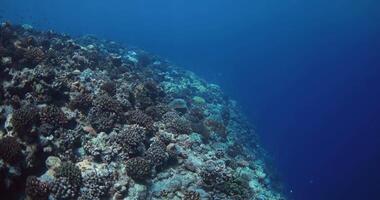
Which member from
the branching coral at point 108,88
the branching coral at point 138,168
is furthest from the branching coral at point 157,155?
the branching coral at point 108,88

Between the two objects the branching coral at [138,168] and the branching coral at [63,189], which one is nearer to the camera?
the branching coral at [63,189]

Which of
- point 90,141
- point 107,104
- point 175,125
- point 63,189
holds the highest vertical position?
point 175,125

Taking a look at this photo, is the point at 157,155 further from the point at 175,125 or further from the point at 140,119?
the point at 175,125

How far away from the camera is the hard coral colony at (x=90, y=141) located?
11734 millimetres

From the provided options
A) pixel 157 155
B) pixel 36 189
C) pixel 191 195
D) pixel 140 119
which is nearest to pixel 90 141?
pixel 157 155

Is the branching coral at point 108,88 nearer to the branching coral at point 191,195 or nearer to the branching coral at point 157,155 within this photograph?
the branching coral at point 157,155

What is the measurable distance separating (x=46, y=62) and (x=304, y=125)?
83.3 meters

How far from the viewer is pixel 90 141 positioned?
1413 centimetres

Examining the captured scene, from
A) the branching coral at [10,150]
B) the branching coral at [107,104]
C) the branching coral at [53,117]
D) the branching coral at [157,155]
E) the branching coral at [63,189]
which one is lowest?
the branching coral at [63,189]

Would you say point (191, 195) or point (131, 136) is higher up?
point (131, 136)

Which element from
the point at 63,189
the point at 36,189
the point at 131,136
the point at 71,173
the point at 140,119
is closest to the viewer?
the point at 36,189

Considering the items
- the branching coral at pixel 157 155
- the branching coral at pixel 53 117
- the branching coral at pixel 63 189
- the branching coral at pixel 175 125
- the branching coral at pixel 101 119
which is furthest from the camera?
the branching coral at pixel 175 125

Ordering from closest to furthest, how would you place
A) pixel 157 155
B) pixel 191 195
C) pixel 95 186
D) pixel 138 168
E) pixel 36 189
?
pixel 36 189 < pixel 95 186 < pixel 191 195 < pixel 138 168 < pixel 157 155

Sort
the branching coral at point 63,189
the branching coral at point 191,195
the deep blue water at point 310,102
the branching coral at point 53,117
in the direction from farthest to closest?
the deep blue water at point 310,102 < the branching coral at point 53,117 < the branching coral at point 191,195 < the branching coral at point 63,189
